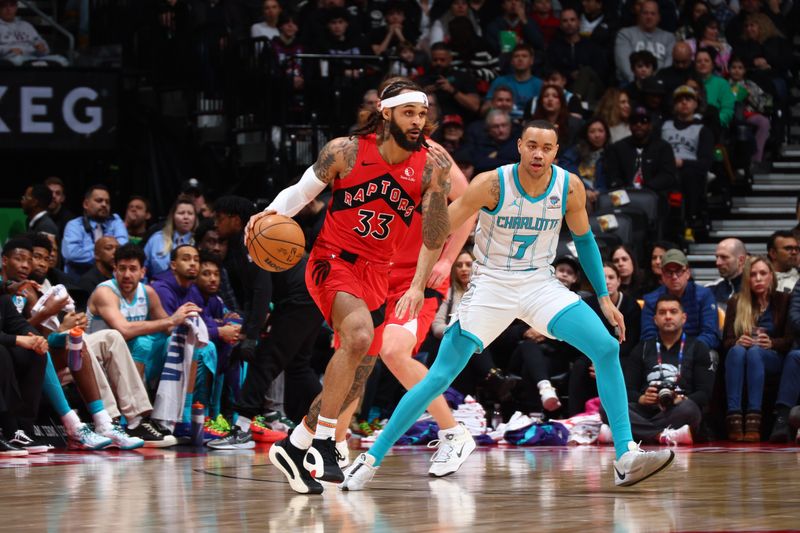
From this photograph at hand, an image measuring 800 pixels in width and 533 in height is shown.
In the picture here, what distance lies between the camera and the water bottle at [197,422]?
10149 mm

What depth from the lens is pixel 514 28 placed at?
15781 mm

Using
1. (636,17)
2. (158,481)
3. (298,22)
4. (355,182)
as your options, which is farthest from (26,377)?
(636,17)

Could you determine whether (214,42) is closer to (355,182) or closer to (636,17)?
(636,17)

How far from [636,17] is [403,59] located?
3587mm

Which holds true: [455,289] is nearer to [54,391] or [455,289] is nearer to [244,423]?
[244,423]

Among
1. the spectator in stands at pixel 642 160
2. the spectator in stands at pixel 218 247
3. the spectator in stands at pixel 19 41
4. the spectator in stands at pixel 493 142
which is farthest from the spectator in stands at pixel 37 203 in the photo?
the spectator in stands at pixel 642 160

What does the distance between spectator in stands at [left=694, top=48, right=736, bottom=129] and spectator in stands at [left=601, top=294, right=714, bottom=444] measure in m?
4.91

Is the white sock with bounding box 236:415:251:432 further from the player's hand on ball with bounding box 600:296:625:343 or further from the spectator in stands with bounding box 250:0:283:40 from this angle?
the spectator in stands with bounding box 250:0:283:40

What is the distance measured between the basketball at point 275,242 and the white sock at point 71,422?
3366 millimetres

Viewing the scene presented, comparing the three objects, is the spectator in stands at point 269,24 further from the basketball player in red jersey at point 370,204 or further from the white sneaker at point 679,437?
the basketball player in red jersey at point 370,204

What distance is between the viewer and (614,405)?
6887 millimetres

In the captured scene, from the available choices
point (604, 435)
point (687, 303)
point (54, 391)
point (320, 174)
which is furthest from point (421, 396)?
point (687, 303)

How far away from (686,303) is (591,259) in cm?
403

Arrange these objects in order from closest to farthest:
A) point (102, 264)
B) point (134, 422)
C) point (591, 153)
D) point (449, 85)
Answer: point (134, 422) < point (102, 264) < point (591, 153) < point (449, 85)
